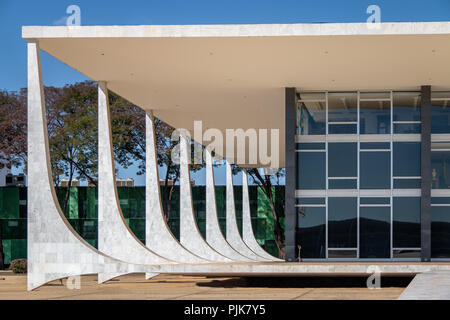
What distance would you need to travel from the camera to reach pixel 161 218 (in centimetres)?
2461

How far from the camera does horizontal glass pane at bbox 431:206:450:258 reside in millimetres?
19641

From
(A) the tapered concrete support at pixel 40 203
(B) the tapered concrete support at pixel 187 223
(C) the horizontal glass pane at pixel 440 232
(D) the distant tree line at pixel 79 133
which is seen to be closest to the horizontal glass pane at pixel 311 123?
(C) the horizontal glass pane at pixel 440 232

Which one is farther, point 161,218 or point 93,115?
point 93,115

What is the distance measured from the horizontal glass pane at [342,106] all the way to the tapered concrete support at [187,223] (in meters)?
9.87

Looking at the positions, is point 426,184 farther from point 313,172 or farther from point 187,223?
point 187,223

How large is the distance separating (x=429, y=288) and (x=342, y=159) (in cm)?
763

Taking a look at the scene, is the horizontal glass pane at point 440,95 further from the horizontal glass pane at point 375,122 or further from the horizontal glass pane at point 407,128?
the horizontal glass pane at point 375,122

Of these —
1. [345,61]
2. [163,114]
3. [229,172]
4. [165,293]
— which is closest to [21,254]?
[229,172]

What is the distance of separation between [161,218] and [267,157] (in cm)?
1758

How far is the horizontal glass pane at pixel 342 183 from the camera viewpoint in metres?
19.9

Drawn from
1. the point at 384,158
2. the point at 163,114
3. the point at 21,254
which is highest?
the point at 163,114

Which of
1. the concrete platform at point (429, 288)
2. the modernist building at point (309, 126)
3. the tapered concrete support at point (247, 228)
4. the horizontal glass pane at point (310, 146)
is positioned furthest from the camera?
the tapered concrete support at point (247, 228)
